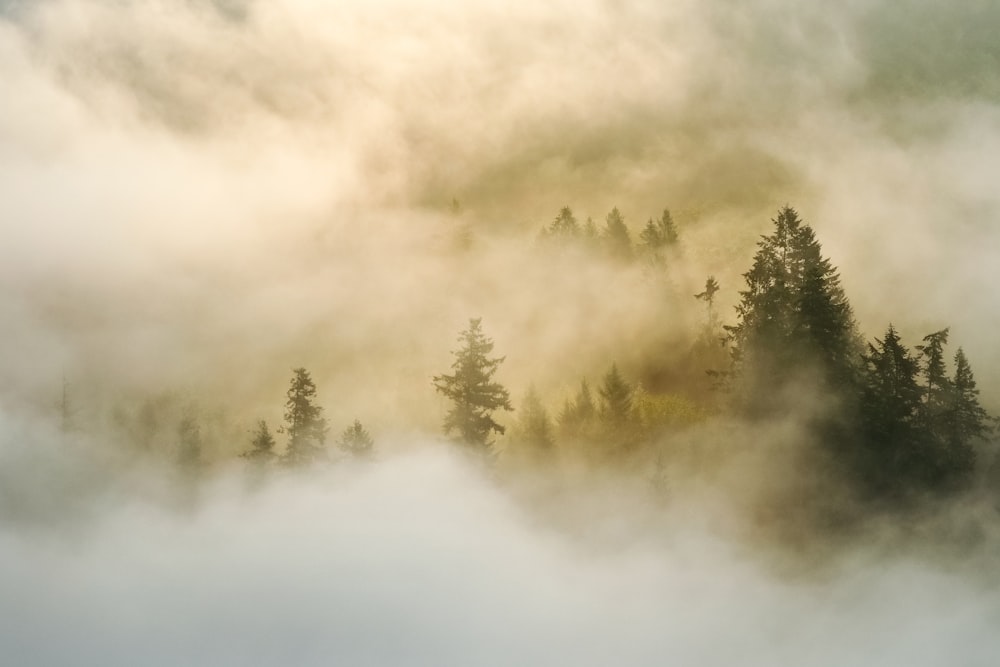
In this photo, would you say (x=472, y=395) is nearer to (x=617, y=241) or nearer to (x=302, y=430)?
(x=302, y=430)

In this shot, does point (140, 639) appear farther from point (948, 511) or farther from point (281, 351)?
point (948, 511)

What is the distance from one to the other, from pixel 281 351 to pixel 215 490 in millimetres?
66453

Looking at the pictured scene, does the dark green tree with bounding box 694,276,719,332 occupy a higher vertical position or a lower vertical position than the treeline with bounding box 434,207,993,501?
higher

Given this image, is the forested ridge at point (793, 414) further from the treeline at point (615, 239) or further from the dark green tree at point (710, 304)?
the treeline at point (615, 239)

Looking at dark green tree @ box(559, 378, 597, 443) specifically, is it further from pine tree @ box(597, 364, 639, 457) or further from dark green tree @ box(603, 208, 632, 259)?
dark green tree @ box(603, 208, 632, 259)

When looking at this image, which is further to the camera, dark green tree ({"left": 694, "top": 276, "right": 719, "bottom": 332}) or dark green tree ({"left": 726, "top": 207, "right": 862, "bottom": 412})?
dark green tree ({"left": 694, "top": 276, "right": 719, "bottom": 332})

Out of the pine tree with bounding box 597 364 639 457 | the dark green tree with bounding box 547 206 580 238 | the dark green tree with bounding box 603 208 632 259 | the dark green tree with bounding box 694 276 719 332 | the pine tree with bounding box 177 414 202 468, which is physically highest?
the dark green tree with bounding box 547 206 580 238

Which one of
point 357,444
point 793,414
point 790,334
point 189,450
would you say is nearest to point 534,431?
point 357,444

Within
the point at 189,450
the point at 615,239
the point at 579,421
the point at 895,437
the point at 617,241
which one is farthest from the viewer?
the point at 615,239

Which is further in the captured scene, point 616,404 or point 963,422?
point 616,404

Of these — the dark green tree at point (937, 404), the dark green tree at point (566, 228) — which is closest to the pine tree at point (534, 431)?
the dark green tree at point (937, 404)

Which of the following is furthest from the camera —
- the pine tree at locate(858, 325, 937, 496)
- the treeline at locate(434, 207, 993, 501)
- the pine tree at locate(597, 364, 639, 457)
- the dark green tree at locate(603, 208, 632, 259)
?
the dark green tree at locate(603, 208, 632, 259)

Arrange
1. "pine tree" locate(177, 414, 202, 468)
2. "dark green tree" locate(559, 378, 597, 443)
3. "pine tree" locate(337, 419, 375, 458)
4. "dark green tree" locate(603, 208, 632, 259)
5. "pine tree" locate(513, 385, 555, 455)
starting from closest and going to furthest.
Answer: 1. "dark green tree" locate(559, 378, 597, 443)
2. "pine tree" locate(513, 385, 555, 455)
3. "pine tree" locate(337, 419, 375, 458)
4. "pine tree" locate(177, 414, 202, 468)
5. "dark green tree" locate(603, 208, 632, 259)

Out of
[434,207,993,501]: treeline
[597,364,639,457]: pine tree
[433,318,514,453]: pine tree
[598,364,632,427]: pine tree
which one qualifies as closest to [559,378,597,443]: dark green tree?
[597,364,639,457]: pine tree
